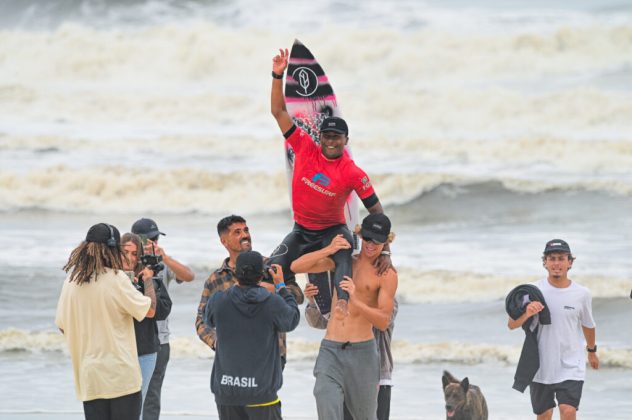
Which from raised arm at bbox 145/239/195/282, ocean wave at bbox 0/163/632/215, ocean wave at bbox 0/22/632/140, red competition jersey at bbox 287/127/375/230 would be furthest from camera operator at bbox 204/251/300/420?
ocean wave at bbox 0/22/632/140

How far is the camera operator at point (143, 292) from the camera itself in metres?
4.54

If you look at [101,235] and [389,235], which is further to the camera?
[389,235]

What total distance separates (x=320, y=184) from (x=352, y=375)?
2.87 feet

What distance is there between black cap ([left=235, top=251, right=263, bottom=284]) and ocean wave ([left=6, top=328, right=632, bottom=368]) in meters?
6.14

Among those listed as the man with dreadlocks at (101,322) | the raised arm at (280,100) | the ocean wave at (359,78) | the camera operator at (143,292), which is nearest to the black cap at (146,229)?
the camera operator at (143,292)

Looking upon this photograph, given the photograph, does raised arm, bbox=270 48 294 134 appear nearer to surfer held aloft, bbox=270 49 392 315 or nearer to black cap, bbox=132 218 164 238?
surfer held aloft, bbox=270 49 392 315

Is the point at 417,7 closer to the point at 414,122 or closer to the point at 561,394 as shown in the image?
the point at 414,122

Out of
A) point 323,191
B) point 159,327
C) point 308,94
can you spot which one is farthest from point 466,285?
point 323,191

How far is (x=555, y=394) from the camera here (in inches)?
197

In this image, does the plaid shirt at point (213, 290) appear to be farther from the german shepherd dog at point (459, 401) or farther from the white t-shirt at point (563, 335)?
the white t-shirt at point (563, 335)

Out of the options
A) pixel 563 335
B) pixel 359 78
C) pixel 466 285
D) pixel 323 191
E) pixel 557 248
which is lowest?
pixel 563 335

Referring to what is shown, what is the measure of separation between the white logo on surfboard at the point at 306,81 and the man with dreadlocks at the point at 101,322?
179cm

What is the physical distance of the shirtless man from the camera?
4445mm

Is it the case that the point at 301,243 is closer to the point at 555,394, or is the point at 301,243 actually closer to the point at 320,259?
the point at 320,259
